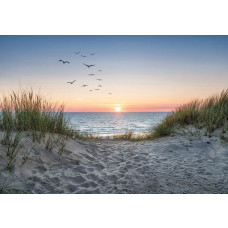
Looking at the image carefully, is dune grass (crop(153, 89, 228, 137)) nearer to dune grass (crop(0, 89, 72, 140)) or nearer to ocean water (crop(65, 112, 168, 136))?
ocean water (crop(65, 112, 168, 136))

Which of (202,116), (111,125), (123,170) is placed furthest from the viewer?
(111,125)

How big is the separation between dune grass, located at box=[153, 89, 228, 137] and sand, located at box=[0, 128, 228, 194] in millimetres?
1192

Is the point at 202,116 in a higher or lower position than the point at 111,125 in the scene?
higher

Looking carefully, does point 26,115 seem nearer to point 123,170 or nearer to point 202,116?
point 123,170

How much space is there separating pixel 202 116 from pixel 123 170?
4243 mm

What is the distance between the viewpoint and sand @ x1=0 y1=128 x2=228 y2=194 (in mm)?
2986

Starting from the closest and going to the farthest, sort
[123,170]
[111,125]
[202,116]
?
[123,170]
[202,116]
[111,125]

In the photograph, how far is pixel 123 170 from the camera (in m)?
3.80

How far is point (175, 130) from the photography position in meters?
6.98

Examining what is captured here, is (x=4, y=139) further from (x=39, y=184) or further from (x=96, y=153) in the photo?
(x=96, y=153)

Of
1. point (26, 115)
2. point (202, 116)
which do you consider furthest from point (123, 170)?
point (202, 116)

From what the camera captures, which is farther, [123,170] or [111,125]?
[111,125]

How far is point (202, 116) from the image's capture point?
276 inches

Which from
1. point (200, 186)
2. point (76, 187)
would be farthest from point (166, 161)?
point (76, 187)
